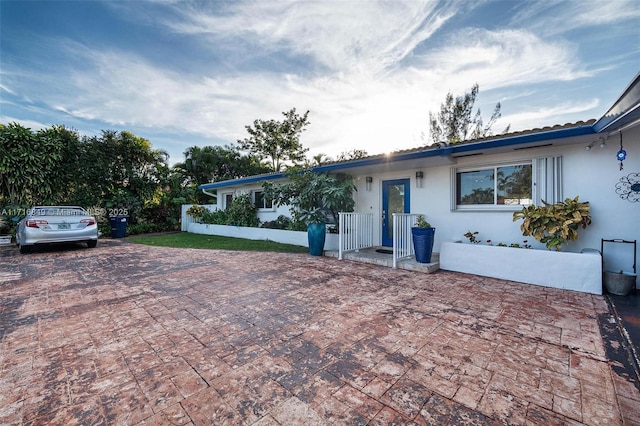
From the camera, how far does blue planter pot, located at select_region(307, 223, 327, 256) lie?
7.68m

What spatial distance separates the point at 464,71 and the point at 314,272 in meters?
8.17

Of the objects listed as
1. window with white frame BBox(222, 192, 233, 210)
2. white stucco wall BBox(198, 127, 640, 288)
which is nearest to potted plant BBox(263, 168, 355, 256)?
white stucco wall BBox(198, 127, 640, 288)

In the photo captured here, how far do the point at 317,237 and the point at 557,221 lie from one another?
5.25 meters

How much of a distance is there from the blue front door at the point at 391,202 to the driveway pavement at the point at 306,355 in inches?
128

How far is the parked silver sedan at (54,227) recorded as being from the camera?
750 centimetres

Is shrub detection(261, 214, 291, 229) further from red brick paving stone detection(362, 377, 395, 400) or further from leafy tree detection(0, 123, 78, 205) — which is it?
leafy tree detection(0, 123, 78, 205)

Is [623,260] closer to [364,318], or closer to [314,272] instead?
[364,318]

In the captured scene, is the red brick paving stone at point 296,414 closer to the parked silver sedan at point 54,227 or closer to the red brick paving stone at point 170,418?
the red brick paving stone at point 170,418

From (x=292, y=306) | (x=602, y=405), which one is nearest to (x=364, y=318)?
(x=292, y=306)

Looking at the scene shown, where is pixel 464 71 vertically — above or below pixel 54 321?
above

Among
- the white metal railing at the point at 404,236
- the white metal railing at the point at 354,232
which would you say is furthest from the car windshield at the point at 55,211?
the white metal railing at the point at 404,236

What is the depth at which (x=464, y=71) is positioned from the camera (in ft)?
28.6

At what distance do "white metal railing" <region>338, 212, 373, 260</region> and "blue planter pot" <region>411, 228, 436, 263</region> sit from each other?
75.9 inches

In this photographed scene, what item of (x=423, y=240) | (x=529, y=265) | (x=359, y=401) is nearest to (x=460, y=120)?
(x=423, y=240)
